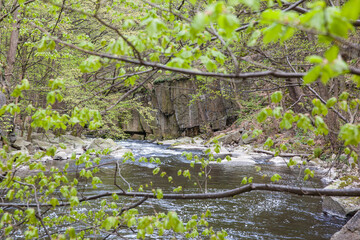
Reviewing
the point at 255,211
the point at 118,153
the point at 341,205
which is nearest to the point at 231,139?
the point at 118,153

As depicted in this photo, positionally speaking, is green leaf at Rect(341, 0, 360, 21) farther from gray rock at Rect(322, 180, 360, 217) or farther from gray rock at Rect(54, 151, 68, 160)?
gray rock at Rect(54, 151, 68, 160)

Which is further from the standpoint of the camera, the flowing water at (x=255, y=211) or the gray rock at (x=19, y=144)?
the gray rock at (x=19, y=144)

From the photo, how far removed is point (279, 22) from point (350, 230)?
4683mm

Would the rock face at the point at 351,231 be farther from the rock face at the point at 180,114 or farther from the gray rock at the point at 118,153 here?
the rock face at the point at 180,114

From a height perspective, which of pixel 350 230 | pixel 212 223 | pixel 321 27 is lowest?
pixel 212 223

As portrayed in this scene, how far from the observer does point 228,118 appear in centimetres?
2669

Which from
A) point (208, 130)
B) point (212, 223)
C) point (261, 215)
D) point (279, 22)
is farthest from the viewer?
point (208, 130)

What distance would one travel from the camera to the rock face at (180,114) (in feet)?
85.8

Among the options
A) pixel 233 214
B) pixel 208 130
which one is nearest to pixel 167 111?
pixel 208 130

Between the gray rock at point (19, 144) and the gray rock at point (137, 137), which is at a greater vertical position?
the gray rock at point (19, 144)

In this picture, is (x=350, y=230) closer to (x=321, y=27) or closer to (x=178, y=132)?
(x=321, y=27)

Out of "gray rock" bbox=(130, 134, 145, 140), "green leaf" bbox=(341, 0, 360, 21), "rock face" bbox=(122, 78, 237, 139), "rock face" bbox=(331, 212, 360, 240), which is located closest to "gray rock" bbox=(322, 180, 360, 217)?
"rock face" bbox=(331, 212, 360, 240)

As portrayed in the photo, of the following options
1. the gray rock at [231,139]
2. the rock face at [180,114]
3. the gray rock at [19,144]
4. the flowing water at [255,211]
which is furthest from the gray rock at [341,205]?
the rock face at [180,114]

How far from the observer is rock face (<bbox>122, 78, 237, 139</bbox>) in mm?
26156
